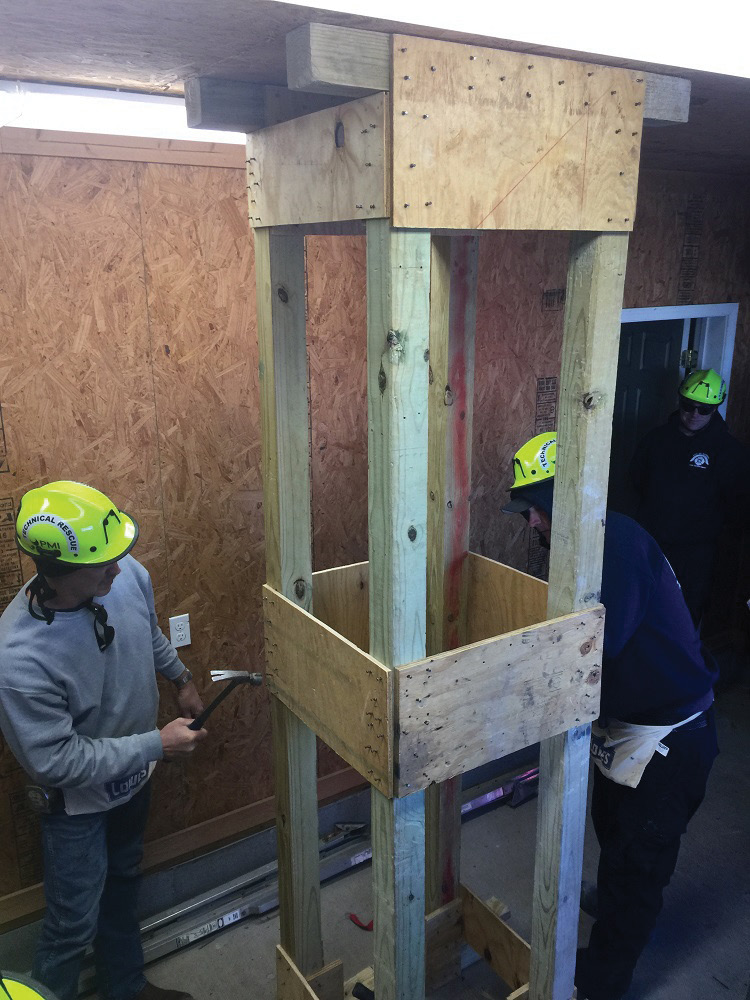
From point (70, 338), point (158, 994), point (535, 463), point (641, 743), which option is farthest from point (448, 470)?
point (158, 994)

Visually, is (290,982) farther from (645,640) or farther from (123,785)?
(645,640)

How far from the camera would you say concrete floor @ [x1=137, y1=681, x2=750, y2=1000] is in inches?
113

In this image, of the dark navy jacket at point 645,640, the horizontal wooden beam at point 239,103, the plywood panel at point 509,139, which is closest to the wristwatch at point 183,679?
the dark navy jacket at point 645,640

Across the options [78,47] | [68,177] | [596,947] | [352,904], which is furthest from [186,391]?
[596,947]

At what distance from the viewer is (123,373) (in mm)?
2695

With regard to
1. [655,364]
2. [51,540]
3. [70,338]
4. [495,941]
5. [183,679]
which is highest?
[70,338]

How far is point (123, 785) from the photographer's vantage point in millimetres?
2455

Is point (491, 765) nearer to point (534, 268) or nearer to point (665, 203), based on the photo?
point (534, 268)

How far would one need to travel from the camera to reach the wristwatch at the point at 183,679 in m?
2.84

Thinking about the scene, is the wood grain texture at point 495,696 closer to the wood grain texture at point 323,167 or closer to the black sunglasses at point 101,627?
the wood grain texture at point 323,167

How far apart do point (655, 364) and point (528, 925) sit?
9.90 ft

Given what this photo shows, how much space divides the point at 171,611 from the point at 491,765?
6.38ft

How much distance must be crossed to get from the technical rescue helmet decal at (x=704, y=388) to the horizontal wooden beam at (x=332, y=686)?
2.93 meters

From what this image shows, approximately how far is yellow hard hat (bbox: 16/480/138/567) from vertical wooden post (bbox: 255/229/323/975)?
48cm
